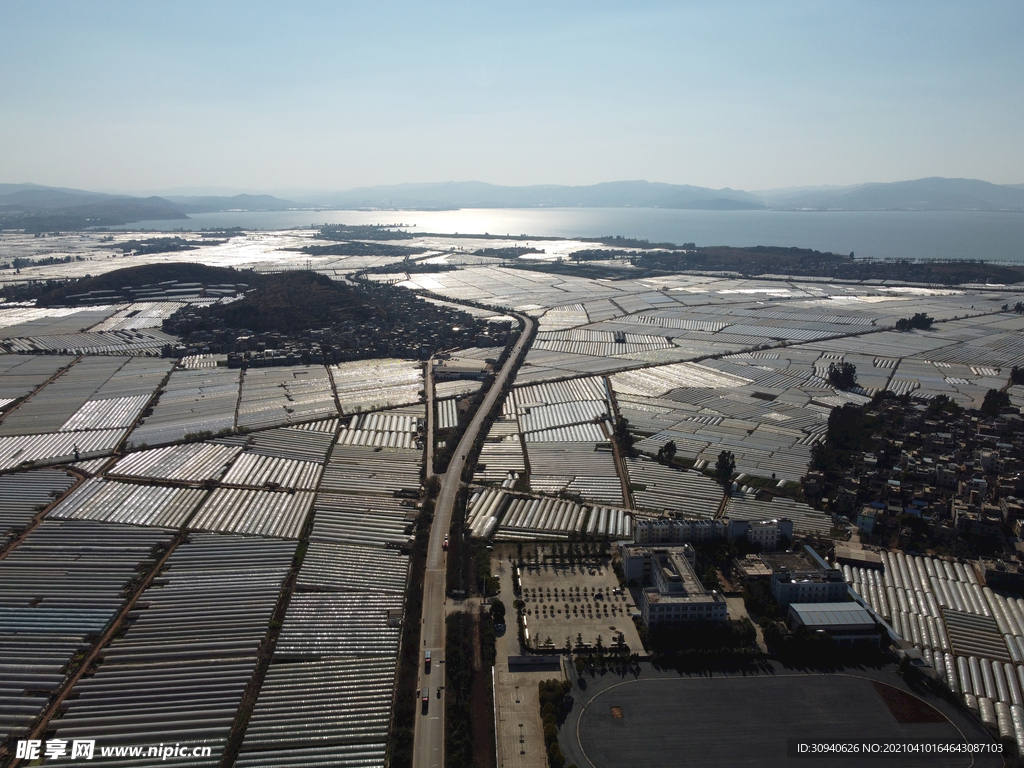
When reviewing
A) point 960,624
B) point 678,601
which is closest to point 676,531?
point 678,601

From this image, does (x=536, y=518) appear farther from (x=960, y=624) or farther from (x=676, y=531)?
(x=960, y=624)

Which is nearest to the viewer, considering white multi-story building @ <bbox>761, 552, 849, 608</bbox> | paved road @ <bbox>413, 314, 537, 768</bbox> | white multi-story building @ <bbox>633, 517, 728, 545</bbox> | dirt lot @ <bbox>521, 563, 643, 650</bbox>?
paved road @ <bbox>413, 314, 537, 768</bbox>

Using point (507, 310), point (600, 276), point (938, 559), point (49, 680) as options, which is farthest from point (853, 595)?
point (600, 276)

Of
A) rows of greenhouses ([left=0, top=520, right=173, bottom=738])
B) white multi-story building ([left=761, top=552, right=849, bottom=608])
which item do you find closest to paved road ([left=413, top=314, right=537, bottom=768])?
rows of greenhouses ([left=0, top=520, right=173, bottom=738])

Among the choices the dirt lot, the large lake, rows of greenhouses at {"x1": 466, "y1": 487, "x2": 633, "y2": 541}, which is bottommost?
the dirt lot

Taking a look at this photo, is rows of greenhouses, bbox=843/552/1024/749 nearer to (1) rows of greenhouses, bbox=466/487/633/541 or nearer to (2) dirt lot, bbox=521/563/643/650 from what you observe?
(2) dirt lot, bbox=521/563/643/650

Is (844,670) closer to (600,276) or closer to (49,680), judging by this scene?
(49,680)

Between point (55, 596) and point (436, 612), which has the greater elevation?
point (436, 612)
